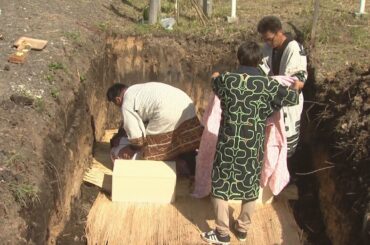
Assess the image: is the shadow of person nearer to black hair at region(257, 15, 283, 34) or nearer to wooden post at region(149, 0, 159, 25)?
black hair at region(257, 15, 283, 34)

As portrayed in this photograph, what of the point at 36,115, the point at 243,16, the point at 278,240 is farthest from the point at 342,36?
the point at 36,115

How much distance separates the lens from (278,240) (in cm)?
550

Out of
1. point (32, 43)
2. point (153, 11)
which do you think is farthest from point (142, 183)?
point (153, 11)

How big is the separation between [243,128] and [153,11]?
13.1ft

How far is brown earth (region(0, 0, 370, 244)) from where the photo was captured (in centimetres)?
478

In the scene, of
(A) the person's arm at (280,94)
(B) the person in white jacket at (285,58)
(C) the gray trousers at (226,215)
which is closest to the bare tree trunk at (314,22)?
(B) the person in white jacket at (285,58)

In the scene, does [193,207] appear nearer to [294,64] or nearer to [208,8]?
[294,64]

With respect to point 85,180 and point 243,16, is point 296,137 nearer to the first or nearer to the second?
point 85,180

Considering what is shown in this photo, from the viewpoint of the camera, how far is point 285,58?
5.66m

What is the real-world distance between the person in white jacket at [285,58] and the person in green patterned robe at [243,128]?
67cm

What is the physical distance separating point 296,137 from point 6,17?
4.52 meters

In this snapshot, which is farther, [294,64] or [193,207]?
[193,207]

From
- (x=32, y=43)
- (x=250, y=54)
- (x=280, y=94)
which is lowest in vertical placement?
(x=280, y=94)

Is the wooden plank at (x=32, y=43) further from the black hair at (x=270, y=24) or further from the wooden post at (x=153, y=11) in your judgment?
the black hair at (x=270, y=24)
